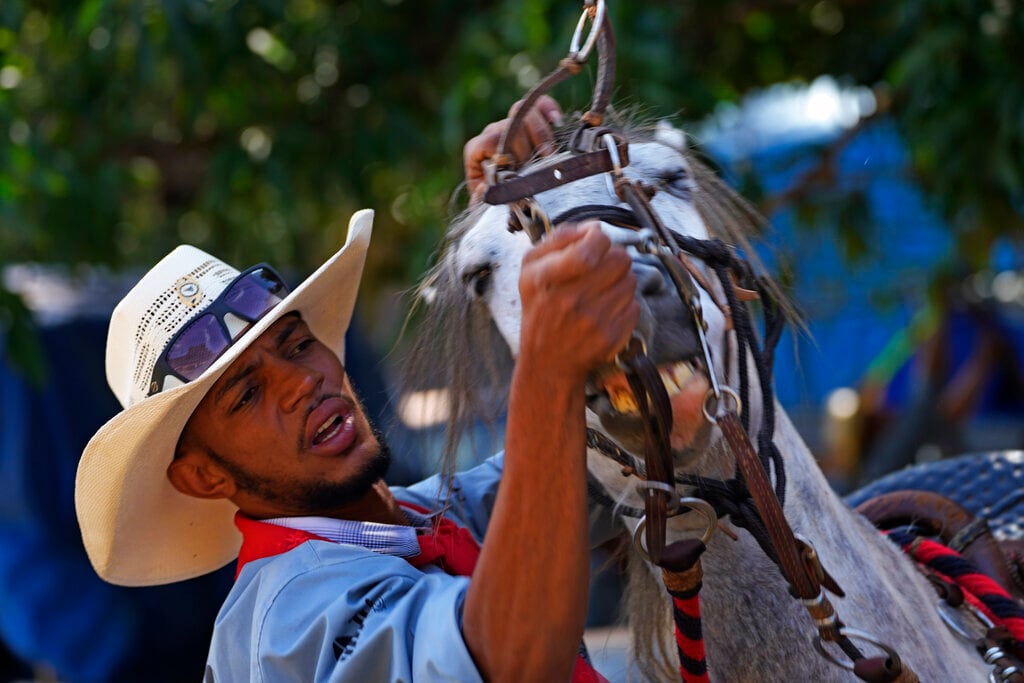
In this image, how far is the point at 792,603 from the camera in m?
1.48

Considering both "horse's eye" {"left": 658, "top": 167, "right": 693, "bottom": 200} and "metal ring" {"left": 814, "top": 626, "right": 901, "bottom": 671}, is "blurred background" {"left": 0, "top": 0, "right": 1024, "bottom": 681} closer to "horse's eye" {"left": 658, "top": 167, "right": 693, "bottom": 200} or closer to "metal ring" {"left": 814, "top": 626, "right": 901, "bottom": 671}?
"horse's eye" {"left": 658, "top": 167, "right": 693, "bottom": 200}

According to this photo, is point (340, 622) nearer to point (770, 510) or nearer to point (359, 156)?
point (770, 510)

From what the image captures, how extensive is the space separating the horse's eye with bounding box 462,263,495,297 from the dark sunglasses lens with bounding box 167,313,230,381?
42 cm

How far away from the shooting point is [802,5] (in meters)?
4.11

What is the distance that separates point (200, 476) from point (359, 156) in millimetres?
2247

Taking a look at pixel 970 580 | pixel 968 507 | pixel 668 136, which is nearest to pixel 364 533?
pixel 668 136

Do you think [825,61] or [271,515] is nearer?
[271,515]

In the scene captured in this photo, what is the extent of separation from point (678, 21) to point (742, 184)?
60cm

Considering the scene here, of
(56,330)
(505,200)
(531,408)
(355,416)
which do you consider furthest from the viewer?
(56,330)

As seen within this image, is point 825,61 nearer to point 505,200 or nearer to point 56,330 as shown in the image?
point 505,200

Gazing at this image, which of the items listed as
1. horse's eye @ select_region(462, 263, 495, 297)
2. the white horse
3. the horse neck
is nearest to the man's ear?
the white horse

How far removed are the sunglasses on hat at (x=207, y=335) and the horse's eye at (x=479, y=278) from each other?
1.29 feet

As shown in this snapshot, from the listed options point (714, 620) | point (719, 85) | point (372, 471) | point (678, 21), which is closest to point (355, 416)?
point (372, 471)

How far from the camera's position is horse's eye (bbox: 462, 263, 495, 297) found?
150 centimetres
